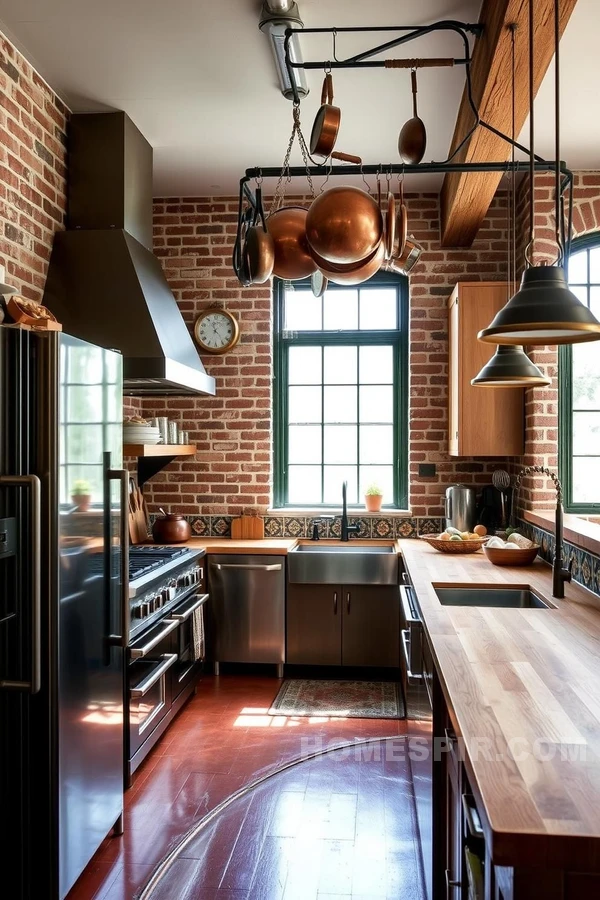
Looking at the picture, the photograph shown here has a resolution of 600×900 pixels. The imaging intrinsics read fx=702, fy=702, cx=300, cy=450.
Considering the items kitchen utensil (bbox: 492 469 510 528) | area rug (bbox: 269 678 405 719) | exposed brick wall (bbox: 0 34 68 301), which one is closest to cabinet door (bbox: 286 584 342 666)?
area rug (bbox: 269 678 405 719)

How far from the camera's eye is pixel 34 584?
1.97 meters

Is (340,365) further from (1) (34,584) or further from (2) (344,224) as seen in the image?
(1) (34,584)

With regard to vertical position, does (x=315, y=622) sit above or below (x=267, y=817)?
above

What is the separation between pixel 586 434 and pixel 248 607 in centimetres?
226

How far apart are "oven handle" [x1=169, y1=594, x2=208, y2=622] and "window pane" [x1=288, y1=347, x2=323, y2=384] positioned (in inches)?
67.0

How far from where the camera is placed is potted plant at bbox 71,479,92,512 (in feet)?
7.35

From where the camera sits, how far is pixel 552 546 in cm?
337

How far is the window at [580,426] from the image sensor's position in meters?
4.12

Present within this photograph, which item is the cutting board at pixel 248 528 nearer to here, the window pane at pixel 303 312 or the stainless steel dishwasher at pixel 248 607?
the stainless steel dishwasher at pixel 248 607

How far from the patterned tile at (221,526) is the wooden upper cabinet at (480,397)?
167cm

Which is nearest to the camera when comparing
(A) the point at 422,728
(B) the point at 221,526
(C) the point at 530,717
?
(C) the point at 530,717

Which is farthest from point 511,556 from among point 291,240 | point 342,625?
point 291,240

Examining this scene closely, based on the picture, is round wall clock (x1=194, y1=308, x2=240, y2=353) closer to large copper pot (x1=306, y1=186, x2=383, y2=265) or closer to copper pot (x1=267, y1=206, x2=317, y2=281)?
copper pot (x1=267, y1=206, x2=317, y2=281)

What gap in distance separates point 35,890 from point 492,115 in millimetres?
3211
